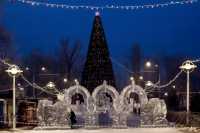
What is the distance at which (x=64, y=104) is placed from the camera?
28953 millimetres

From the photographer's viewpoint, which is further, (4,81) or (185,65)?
(4,81)

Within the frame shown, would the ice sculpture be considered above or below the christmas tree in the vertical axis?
below

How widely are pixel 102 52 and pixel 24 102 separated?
14.7 meters

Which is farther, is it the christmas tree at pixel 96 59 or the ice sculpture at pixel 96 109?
the christmas tree at pixel 96 59

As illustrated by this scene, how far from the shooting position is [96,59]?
45.3 metres

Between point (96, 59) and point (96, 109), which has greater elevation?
point (96, 59)

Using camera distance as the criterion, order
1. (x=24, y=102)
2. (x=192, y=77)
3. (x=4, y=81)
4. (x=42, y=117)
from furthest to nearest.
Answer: (x=192, y=77) → (x=4, y=81) → (x=24, y=102) → (x=42, y=117)

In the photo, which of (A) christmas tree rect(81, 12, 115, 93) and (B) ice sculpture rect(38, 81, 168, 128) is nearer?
(B) ice sculpture rect(38, 81, 168, 128)

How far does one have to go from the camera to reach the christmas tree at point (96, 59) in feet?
148

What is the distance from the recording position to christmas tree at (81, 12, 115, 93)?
4506 cm

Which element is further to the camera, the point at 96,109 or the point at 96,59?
the point at 96,59

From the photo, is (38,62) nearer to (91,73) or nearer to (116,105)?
(91,73)

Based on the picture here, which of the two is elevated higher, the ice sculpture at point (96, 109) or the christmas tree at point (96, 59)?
the christmas tree at point (96, 59)

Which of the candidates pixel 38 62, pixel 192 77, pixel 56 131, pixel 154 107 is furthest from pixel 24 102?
pixel 192 77
